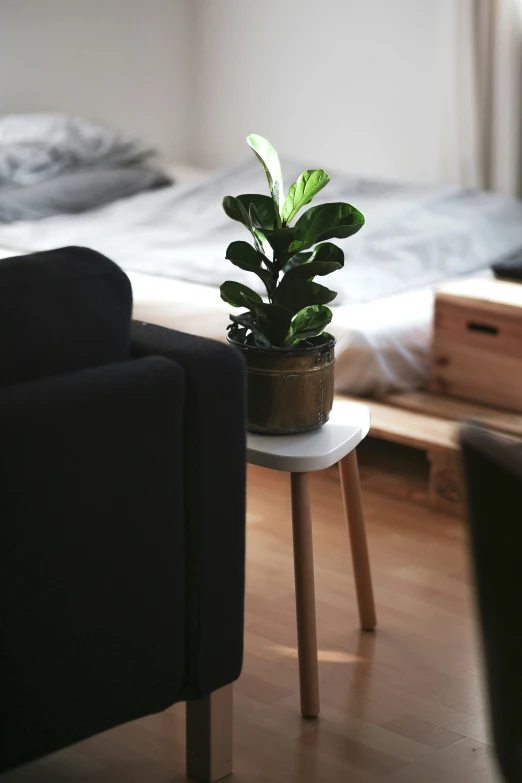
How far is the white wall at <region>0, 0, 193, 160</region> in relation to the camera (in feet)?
15.4

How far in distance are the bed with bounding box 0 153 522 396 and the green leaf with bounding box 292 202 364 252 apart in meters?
0.92

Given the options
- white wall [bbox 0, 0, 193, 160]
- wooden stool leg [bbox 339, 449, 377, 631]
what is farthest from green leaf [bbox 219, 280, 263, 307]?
white wall [bbox 0, 0, 193, 160]

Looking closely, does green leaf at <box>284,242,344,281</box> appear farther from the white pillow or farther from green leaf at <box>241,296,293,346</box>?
the white pillow

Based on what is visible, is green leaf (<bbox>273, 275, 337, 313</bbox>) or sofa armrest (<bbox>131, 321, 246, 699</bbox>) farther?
green leaf (<bbox>273, 275, 337, 313</bbox>)

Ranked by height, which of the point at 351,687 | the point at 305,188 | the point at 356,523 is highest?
the point at 305,188

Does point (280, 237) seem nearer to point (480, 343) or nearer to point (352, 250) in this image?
point (480, 343)

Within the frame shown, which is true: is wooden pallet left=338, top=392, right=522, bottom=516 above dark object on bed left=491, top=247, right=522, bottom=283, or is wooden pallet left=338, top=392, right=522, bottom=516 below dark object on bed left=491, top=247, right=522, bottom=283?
below

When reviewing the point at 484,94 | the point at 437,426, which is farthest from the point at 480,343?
the point at 484,94

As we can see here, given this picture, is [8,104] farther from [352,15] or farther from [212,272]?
[212,272]

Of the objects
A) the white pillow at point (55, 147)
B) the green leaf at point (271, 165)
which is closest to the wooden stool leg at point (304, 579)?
the green leaf at point (271, 165)

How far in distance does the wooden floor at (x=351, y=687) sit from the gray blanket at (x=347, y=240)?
2.34 feet

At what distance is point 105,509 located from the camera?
138 cm

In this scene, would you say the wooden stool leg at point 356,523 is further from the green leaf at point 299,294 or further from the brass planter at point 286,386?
the green leaf at point 299,294

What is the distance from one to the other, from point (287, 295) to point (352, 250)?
1.39 metres
